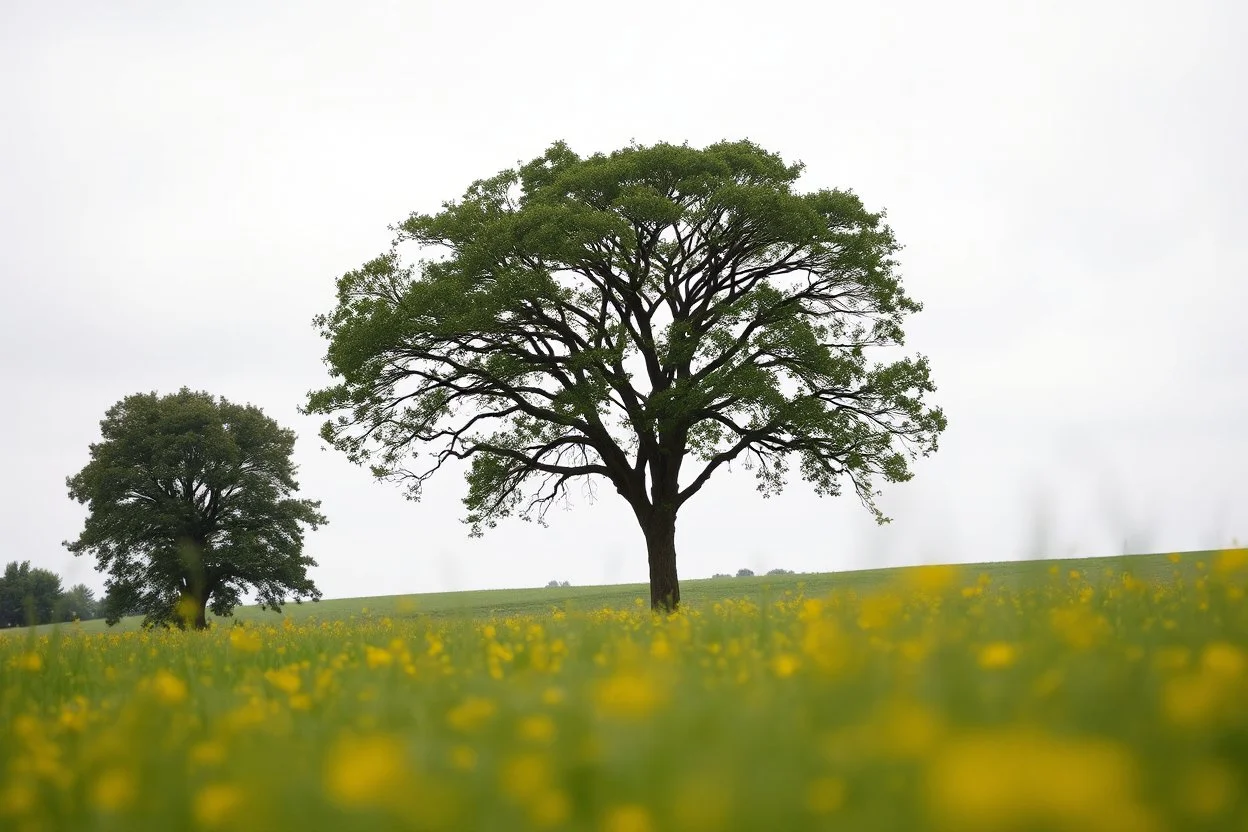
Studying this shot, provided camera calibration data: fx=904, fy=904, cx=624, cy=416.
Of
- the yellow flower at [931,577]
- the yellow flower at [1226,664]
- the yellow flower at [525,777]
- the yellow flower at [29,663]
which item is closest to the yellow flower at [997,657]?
the yellow flower at [931,577]

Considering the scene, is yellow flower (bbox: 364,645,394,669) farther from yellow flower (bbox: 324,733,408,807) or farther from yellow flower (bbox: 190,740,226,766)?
yellow flower (bbox: 324,733,408,807)

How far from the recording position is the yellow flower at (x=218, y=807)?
9.09ft

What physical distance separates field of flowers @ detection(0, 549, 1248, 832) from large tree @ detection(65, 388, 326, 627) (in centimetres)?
3458

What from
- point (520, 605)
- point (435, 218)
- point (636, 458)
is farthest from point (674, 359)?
point (520, 605)

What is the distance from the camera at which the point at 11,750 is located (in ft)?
14.5

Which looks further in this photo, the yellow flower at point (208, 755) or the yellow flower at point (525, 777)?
the yellow flower at point (208, 755)

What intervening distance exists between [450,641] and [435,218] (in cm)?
1871

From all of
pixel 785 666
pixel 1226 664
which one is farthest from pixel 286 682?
pixel 1226 664

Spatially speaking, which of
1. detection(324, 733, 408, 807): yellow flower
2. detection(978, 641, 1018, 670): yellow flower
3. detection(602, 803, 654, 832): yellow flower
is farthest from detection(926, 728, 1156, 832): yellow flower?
detection(978, 641, 1018, 670): yellow flower

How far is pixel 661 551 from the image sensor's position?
2402 centimetres

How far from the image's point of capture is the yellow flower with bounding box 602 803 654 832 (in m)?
2.31

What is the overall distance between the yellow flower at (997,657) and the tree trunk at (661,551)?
20.1 m

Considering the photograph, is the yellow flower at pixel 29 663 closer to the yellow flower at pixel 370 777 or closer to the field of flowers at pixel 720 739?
the field of flowers at pixel 720 739

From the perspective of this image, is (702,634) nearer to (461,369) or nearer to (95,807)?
(95,807)
